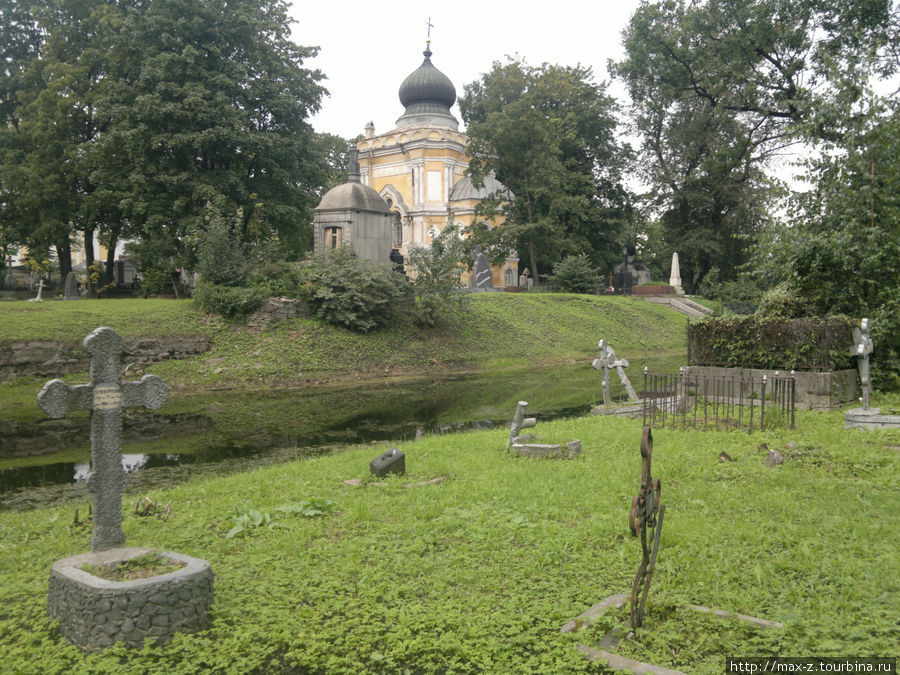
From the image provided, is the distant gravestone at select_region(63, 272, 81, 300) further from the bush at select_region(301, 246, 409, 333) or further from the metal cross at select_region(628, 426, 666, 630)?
the metal cross at select_region(628, 426, 666, 630)

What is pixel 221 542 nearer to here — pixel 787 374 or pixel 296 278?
pixel 787 374

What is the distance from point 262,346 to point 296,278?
12.0 feet

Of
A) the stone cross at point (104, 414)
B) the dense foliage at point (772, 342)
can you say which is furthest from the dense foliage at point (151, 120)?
the stone cross at point (104, 414)

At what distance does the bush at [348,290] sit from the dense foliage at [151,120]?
4.28m

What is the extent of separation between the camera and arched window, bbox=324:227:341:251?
2622 cm

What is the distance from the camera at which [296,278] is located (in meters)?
24.2

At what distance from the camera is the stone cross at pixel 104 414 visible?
16.3 feet

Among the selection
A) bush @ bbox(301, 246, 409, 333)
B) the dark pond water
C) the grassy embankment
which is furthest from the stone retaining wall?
bush @ bbox(301, 246, 409, 333)

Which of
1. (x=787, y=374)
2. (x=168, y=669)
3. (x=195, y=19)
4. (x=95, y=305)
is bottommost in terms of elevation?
(x=168, y=669)

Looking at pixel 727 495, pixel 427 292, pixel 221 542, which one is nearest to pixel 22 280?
pixel 427 292

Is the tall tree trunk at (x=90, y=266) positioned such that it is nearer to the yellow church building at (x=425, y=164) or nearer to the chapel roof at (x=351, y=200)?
the chapel roof at (x=351, y=200)

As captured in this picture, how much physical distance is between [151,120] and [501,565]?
24.3 meters

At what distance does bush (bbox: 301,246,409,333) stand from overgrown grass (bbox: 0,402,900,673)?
15.3 metres

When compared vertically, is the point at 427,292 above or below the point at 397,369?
above
